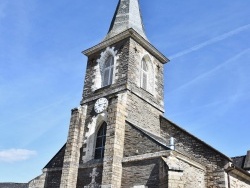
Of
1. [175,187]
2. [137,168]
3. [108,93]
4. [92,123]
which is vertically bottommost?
[175,187]

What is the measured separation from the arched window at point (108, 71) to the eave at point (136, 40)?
86cm

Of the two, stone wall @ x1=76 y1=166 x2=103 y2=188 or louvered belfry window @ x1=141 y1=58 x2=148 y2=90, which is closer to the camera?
stone wall @ x1=76 y1=166 x2=103 y2=188

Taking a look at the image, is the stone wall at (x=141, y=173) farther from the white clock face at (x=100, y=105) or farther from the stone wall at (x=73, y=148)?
the white clock face at (x=100, y=105)

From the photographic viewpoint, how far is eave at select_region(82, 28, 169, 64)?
15812 mm

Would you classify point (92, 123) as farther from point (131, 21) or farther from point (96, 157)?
point (131, 21)

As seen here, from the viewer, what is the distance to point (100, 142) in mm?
13961

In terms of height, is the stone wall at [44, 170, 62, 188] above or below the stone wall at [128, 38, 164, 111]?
below

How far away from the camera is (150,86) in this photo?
53.5 feet

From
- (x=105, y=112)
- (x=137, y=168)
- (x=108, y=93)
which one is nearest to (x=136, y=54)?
(x=108, y=93)

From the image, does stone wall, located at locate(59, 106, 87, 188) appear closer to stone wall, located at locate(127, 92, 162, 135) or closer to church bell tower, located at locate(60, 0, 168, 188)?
church bell tower, located at locate(60, 0, 168, 188)

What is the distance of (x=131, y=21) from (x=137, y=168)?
10208 mm

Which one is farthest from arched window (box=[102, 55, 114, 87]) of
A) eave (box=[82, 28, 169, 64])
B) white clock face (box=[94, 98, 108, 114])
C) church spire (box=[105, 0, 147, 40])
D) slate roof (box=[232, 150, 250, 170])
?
slate roof (box=[232, 150, 250, 170])

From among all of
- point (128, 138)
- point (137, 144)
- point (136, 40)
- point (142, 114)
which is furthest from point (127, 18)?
point (137, 144)

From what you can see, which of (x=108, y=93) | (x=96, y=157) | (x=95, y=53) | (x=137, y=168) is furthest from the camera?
(x=95, y=53)
